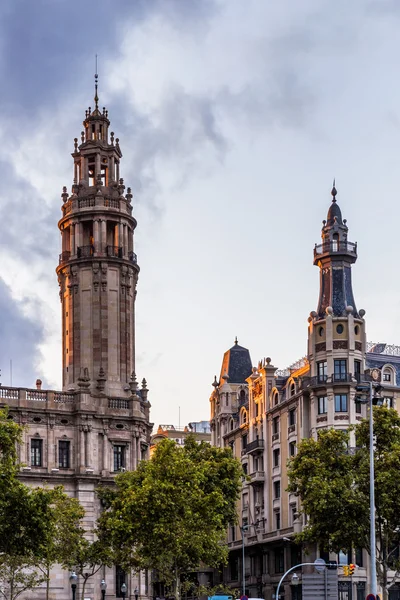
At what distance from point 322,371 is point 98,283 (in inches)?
845

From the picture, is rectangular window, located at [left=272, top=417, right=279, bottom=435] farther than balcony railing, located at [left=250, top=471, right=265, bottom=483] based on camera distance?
No

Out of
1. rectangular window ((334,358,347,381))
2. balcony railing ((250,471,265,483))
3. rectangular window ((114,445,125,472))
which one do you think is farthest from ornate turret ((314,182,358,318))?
rectangular window ((114,445,125,472))

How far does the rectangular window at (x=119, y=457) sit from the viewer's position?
99500 mm

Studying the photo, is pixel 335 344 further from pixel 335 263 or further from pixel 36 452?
pixel 36 452

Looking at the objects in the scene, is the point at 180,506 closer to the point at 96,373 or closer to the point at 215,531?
the point at 215,531

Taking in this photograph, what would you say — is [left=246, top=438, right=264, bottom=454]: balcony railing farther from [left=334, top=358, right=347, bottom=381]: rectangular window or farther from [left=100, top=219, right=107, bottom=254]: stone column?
[left=100, top=219, right=107, bottom=254]: stone column

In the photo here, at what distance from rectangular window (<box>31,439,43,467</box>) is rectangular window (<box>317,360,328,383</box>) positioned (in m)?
24.6

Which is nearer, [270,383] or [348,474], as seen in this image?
[348,474]

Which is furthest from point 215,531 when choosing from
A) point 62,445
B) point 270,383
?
point 270,383

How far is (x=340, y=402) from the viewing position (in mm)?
101188

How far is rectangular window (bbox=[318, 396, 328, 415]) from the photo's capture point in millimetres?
101688

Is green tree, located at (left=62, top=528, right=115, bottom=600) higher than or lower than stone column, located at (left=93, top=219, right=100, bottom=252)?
lower

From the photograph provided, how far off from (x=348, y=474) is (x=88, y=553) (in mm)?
19396

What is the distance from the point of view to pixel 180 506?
73.8 m
